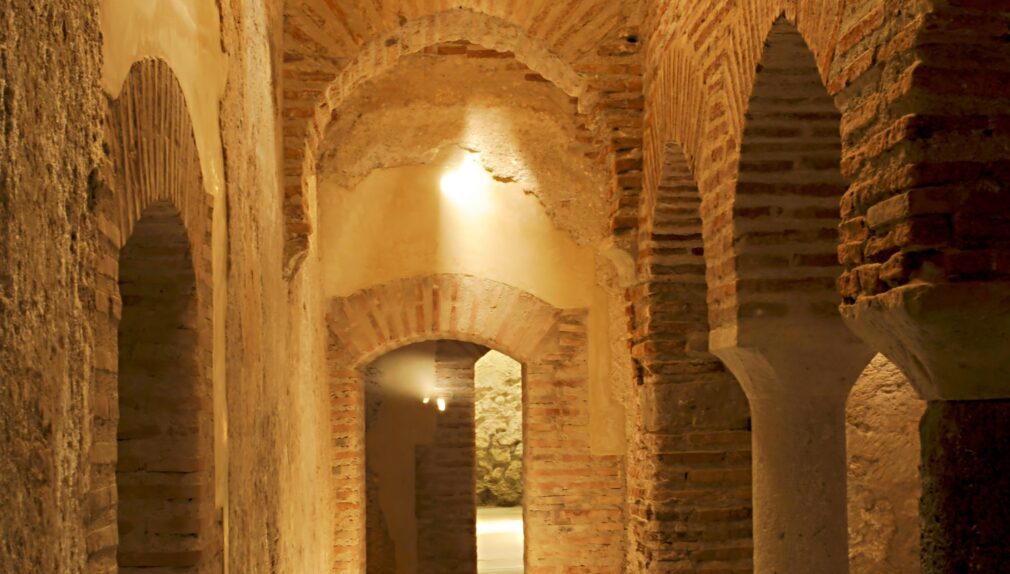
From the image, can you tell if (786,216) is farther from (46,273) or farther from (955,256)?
(46,273)

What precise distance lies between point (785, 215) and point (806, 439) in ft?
2.82

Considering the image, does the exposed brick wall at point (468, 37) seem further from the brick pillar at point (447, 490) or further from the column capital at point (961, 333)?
the brick pillar at point (447, 490)

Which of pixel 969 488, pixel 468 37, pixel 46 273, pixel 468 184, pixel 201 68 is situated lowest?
pixel 969 488

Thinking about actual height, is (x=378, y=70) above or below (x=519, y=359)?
above

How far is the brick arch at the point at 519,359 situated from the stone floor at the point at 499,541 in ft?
10.7

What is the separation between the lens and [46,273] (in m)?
1.95

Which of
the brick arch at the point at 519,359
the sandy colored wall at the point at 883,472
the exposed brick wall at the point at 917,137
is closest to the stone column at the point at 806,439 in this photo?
the sandy colored wall at the point at 883,472

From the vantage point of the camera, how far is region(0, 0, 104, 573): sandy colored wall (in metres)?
1.71

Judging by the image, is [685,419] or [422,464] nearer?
[685,419]

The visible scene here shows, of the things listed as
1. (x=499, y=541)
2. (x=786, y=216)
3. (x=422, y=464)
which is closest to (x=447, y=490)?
(x=422, y=464)

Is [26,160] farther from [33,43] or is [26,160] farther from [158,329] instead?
[158,329]

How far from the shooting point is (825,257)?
4184 mm

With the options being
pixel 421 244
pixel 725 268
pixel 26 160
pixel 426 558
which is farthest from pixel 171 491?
pixel 426 558

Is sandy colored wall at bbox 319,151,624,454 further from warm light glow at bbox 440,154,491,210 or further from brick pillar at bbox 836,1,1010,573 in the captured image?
brick pillar at bbox 836,1,1010,573
